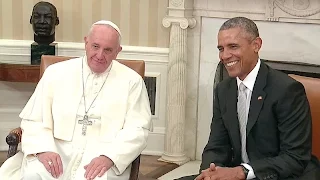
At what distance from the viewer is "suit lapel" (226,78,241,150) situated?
11.1 ft

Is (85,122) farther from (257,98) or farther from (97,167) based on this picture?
(257,98)

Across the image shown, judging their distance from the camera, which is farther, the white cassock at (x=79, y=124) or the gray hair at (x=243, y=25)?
the white cassock at (x=79, y=124)

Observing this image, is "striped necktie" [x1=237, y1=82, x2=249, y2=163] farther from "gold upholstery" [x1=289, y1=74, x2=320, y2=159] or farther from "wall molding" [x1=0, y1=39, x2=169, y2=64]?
"wall molding" [x1=0, y1=39, x2=169, y2=64]

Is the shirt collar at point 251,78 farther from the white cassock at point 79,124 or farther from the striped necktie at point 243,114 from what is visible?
the white cassock at point 79,124

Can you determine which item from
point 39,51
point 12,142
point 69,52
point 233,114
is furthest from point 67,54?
point 233,114

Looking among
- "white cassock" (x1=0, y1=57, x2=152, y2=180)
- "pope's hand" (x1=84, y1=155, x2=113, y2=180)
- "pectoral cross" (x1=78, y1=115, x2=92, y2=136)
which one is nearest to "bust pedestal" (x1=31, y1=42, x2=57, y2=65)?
"white cassock" (x1=0, y1=57, x2=152, y2=180)

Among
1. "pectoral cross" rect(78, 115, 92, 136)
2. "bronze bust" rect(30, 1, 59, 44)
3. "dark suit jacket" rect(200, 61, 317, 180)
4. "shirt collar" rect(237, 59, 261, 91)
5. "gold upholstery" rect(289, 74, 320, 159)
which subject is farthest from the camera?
"bronze bust" rect(30, 1, 59, 44)

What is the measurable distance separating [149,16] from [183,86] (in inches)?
27.5

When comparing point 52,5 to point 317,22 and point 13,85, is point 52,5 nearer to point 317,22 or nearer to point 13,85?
point 13,85

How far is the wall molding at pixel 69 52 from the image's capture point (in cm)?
595

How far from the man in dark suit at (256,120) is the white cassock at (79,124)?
1.86ft

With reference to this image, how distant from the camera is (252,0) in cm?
555

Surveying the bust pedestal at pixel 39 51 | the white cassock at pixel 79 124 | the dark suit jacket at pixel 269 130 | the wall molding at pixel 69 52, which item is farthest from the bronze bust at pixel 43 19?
the dark suit jacket at pixel 269 130

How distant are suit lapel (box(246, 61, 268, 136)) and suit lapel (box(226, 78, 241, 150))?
0.27 ft
